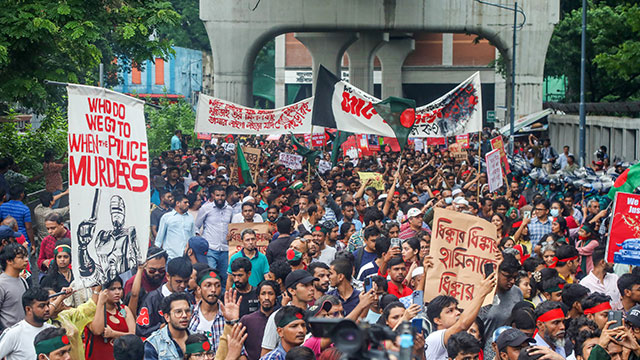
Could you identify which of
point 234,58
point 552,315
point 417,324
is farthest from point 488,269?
point 234,58

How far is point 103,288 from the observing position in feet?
24.5

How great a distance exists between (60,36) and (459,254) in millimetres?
8832

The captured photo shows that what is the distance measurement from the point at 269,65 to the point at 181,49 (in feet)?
30.4

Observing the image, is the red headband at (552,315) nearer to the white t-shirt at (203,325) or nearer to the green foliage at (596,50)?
the white t-shirt at (203,325)

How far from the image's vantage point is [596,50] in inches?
1448

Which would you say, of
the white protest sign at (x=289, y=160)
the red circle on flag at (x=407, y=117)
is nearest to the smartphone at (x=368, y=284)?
the red circle on flag at (x=407, y=117)

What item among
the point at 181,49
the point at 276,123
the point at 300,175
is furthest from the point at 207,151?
the point at 181,49

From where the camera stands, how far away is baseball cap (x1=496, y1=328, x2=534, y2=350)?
20.0ft

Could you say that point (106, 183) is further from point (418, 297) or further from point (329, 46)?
point (329, 46)

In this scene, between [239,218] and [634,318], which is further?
[239,218]

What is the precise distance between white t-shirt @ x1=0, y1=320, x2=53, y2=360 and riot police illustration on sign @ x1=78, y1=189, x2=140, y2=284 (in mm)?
868

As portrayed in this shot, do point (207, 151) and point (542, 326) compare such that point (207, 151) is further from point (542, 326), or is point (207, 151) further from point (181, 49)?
point (181, 49)

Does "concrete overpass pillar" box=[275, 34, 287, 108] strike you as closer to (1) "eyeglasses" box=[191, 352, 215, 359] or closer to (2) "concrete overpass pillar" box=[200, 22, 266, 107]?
(2) "concrete overpass pillar" box=[200, 22, 266, 107]

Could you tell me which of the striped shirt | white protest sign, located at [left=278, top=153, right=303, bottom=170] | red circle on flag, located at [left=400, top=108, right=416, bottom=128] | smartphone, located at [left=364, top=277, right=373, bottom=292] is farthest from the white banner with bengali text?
smartphone, located at [left=364, top=277, right=373, bottom=292]
